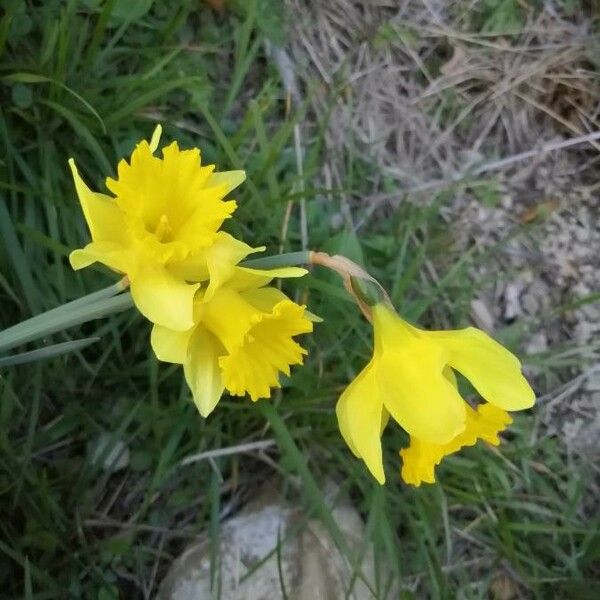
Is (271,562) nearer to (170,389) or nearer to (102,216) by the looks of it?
(170,389)

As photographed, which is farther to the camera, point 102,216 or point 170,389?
point 170,389

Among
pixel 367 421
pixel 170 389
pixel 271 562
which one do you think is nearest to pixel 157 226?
pixel 367 421

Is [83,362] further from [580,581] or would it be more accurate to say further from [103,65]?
[580,581]

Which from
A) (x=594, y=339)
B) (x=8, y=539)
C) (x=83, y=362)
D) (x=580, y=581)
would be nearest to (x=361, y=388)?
(x=83, y=362)

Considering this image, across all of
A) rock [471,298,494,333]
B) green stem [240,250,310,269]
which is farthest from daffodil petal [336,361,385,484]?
rock [471,298,494,333]

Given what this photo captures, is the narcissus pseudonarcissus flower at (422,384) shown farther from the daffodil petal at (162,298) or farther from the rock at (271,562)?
the rock at (271,562)

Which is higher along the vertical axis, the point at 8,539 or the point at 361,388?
the point at 361,388
